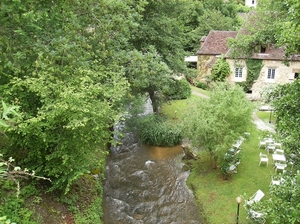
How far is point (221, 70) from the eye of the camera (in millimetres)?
31844

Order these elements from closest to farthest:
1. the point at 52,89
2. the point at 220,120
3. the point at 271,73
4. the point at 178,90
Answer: the point at 52,89 → the point at 220,120 → the point at 178,90 → the point at 271,73

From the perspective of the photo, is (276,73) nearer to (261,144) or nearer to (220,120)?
(261,144)

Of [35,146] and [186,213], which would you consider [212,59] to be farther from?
[35,146]

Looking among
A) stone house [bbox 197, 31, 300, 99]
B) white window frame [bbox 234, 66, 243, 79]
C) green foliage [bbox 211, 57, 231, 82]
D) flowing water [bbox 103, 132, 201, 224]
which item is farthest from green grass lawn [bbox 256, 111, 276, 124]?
flowing water [bbox 103, 132, 201, 224]

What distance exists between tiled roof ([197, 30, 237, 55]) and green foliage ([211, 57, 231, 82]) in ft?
7.91

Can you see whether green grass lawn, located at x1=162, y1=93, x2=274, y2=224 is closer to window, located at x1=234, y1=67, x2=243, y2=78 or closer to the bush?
window, located at x1=234, y1=67, x2=243, y2=78

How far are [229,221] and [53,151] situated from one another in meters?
8.18

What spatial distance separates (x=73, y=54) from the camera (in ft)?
41.4

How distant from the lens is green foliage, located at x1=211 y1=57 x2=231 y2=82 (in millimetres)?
31672

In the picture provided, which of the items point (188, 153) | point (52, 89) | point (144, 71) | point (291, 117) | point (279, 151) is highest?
point (144, 71)

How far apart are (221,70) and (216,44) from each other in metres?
4.60

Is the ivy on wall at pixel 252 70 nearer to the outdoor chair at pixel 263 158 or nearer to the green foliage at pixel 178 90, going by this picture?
the green foliage at pixel 178 90

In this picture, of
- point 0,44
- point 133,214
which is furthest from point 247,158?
point 0,44

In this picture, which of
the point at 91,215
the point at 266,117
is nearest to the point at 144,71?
the point at 91,215
